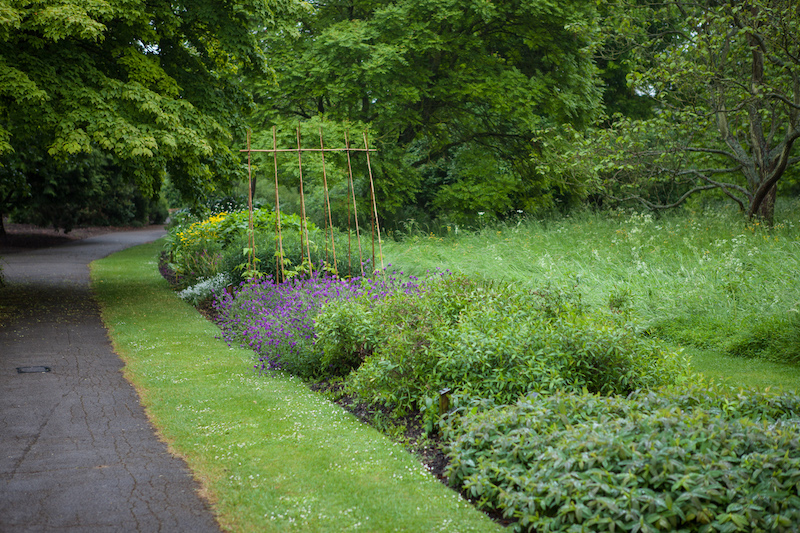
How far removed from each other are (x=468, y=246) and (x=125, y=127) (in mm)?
7101

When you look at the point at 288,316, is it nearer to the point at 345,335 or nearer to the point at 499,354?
the point at 345,335

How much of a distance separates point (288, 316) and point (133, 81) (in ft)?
18.8

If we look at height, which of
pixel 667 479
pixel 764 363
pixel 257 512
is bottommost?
pixel 764 363

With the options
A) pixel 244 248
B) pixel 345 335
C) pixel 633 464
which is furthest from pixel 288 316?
pixel 633 464

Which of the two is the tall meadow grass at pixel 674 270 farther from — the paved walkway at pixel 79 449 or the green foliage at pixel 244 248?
the paved walkway at pixel 79 449

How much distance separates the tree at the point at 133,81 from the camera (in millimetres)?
9414

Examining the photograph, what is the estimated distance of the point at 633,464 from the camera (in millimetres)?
3250

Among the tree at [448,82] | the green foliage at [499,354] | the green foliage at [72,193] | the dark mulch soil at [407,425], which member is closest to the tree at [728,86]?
the tree at [448,82]

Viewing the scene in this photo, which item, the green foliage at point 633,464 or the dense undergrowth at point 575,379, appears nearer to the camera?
the green foliage at point 633,464

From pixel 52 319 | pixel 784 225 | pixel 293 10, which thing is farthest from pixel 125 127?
pixel 784 225

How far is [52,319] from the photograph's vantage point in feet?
33.7

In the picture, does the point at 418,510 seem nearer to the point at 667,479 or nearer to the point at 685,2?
the point at 667,479

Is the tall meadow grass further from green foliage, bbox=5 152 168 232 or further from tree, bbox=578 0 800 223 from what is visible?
green foliage, bbox=5 152 168 232

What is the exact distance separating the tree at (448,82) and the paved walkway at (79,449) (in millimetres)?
9361
